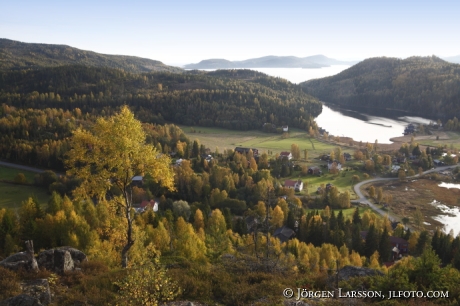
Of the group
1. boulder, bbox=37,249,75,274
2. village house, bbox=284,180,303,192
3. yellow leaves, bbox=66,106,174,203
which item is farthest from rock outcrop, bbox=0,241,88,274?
village house, bbox=284,180,303,192

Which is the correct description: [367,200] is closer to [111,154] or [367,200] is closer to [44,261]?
[111,154]

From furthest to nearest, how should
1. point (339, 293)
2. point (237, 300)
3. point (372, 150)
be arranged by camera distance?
point (372, 150) < point (339, 293) < point (237, 300)

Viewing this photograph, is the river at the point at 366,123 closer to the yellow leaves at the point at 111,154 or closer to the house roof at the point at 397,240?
the house roof at the point at 397,240

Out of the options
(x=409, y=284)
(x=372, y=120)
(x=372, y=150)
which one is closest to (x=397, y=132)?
(x=372, y=120)

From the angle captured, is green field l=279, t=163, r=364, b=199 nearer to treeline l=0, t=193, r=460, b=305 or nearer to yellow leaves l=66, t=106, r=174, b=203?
treeline l=0, t=193, r=460, b=305

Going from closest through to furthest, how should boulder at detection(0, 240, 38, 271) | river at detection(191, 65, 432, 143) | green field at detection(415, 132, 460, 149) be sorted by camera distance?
boulder at detection(0, 240, 38, 271) → green field at detection(415, 132, 460, 149) → river at detection(191, 65, 432, 143)

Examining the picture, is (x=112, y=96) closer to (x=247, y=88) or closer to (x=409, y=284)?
(x=247, y=88)

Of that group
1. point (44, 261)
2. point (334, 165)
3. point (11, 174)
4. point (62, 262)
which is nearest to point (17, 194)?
point (11, 174)
